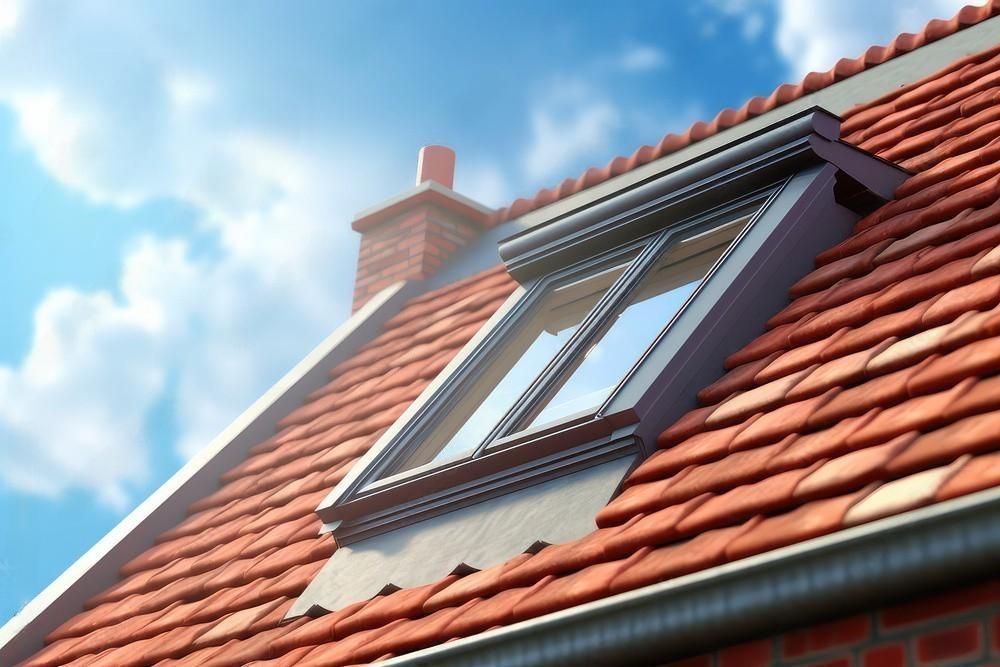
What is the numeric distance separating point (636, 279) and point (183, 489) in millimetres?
2840

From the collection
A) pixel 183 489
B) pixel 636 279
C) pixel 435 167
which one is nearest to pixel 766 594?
pixel 636 279

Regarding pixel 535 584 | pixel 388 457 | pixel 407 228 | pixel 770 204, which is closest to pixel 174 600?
pixel 388 457

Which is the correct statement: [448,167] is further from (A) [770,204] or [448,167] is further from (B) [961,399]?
(B) [961,399]

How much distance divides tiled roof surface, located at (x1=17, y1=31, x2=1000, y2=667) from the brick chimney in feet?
6.39

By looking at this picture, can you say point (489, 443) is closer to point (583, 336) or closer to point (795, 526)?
point (583, 336)

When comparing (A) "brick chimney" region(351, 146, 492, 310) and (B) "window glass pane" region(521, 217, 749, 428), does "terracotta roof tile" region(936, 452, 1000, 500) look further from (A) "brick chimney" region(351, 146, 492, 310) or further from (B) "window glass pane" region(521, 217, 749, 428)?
(A) "brick chimney" region(351, 146, 492, 310)

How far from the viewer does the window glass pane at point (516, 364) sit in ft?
16.3

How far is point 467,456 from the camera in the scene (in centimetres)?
459

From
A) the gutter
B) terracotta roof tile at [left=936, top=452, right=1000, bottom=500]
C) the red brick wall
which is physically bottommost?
the red brick wall

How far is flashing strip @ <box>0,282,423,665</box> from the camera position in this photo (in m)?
6.14

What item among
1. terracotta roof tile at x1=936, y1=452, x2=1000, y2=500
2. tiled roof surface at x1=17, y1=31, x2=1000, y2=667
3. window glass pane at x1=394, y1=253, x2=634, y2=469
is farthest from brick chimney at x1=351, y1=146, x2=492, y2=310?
terracotta roof tile at x1=936, y1=452, x2=1000, y2=500

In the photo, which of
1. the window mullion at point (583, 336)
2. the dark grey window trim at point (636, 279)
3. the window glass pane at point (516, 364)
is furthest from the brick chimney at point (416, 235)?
the window mullion at point (583, 336)

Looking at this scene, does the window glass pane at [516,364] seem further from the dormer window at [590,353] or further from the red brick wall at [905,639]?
the red brick wall at [905,639]

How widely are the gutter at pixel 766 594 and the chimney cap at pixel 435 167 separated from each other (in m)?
6.12
